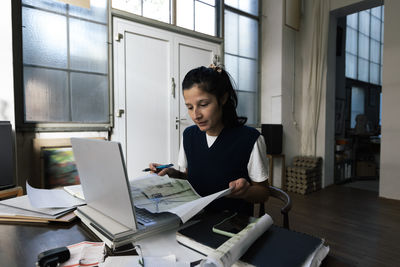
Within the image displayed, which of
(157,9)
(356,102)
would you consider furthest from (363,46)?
(157,9)

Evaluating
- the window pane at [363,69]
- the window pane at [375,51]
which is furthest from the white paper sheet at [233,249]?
the window pane at [375,51]

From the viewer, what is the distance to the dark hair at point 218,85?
1074mm

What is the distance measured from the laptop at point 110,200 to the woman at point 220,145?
0.30 metres

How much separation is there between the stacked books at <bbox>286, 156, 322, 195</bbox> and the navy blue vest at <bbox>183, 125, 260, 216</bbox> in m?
2.96

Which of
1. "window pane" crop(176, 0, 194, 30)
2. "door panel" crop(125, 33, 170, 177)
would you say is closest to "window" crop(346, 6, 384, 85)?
"window pane" crop(176, 0, 194, 30)

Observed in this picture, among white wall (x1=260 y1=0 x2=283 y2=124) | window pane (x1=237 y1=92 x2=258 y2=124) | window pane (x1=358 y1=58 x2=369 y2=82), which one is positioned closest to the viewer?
white wall (x1=260 y1=0 x2=283 y2=124)

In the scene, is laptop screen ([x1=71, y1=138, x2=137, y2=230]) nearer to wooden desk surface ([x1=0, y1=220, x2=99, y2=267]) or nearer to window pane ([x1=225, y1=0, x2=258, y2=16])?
wooden desk surface ([x1=0, y1=220, x2=99, y2=267])

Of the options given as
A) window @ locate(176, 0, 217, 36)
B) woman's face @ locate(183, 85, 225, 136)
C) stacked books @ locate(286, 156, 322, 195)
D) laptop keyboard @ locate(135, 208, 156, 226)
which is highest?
window @ locate(176, 0, 217, 36)

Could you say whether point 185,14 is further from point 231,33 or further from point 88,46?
point 88,46

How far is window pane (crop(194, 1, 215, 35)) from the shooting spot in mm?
3629

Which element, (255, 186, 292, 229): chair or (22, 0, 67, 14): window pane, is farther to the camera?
(22, 0, 67, 14): window pane

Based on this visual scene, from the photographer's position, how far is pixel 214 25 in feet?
12.7

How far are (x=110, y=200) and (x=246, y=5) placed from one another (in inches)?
172

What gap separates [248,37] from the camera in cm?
427
